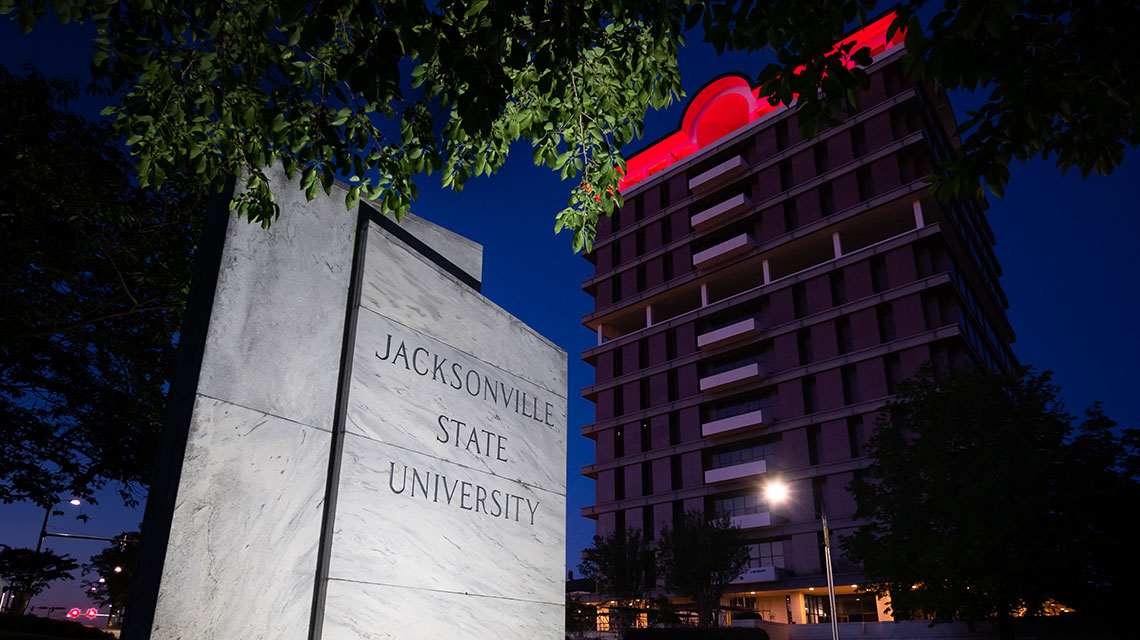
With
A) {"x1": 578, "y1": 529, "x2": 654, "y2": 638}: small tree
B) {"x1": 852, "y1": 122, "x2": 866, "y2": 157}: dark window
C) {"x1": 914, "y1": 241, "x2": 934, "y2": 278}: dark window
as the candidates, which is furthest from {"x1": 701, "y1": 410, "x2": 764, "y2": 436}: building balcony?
{"x1": 852, "y1": 122, "x2": 866, "y2": 157}: dark window

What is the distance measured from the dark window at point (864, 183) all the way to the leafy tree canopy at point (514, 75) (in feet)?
171

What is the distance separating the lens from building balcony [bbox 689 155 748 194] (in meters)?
62.1

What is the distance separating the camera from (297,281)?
5.79m

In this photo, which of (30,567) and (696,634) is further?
(30,567)

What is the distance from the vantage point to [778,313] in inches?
2216

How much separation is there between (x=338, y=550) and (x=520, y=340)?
3.26 m

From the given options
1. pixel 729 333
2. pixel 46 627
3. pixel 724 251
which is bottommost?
pixel 46 627

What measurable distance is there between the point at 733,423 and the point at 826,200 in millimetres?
19018

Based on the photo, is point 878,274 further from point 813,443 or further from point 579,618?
point 579,618

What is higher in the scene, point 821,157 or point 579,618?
point 821,157

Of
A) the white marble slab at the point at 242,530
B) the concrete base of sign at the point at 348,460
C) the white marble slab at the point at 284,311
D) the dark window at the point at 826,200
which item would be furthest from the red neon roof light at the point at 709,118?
the white marble slab at the point at 242,530

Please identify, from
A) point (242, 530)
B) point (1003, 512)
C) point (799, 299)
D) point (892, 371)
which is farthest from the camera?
point (799, 299)

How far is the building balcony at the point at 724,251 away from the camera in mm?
59062

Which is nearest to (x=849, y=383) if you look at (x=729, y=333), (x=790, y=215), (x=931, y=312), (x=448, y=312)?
(x=931, y=312)
